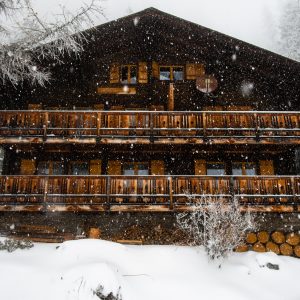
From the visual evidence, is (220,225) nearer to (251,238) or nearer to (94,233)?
(251,238)

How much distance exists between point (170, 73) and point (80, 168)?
6.89m

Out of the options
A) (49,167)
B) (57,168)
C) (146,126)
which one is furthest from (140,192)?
(49,167)

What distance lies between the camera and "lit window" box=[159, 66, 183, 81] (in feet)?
68.9

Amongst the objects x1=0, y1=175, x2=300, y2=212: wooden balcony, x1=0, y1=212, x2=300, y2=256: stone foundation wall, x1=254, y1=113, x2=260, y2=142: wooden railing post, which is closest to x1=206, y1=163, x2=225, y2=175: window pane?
x1=254, y1=113, x2=260, y2=142: wooden railing post

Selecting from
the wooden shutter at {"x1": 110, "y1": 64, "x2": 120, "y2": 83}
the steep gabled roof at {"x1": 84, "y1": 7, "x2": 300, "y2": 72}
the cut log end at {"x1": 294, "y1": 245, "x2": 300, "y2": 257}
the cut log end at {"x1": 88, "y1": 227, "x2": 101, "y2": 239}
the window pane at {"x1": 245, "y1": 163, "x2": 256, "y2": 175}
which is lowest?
the cut log end at {"x1": 294, "y1": 245, "x2": 300, "y2": 257}

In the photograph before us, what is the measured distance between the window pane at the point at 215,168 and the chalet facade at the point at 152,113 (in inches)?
2.0

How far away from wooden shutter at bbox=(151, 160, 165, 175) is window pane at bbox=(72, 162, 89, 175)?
3426 mm

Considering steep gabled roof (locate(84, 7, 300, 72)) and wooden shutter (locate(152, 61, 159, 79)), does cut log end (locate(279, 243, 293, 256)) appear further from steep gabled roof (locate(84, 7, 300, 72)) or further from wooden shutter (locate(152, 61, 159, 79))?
wooden shutter (locate(152, 61, 159, 79))

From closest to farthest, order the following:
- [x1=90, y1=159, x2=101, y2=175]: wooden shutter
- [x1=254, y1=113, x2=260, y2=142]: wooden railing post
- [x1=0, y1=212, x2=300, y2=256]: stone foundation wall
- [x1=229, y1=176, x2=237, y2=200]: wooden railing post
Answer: [x1=229, y1=176, x2=237, y2=200]: wooden railing post
[x1=0, y1=212, x2=300, y2=256]: stone foundation wall
[x1=254, y1=113, x2=260, y2=142]: wooden railing post
[x1=90, y1=159, x2=101, y2=175]: wooden shutter

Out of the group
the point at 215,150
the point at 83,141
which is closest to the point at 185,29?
the point at 215,150

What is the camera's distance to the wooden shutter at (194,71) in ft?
68.3

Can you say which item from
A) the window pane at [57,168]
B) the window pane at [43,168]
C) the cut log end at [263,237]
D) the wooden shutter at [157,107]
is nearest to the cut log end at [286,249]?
the cut log end at [263,237]

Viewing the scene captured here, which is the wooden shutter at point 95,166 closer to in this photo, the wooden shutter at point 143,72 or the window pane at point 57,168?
the window pane at point 57,168

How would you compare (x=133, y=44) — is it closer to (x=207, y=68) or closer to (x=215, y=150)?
(x=207, y=68)
